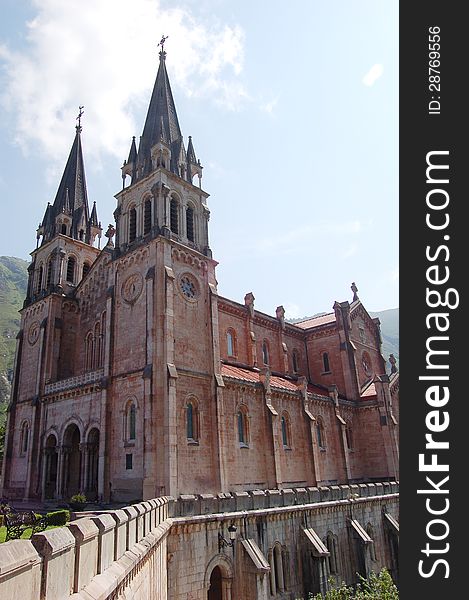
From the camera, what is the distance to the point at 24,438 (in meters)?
33.9

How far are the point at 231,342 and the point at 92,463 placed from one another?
1429 cm

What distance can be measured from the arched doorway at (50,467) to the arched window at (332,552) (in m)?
17.5

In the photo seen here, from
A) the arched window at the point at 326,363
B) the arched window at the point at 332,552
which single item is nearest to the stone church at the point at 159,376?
the arched window at the point at 326,363

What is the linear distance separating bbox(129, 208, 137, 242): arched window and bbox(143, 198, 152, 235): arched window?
3.49 feet

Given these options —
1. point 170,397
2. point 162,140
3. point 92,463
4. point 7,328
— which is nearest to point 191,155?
point 162,140

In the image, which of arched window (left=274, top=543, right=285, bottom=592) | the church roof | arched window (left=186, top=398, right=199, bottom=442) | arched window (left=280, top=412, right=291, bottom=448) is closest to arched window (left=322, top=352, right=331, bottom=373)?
arched window (left=280, top=412, right=291, bottom=448)

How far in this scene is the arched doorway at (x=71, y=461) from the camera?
30.0 metres

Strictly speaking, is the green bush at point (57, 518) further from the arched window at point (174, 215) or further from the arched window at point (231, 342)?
the arched window at point (231, 342)

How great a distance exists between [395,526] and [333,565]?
293 inches

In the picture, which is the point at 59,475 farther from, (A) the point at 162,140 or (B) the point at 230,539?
(A) the point at 162,140

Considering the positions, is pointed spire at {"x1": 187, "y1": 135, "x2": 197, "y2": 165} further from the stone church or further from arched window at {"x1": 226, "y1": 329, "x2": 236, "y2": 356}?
arched window at {"x1": 226, "y1": 329, "x2": 236, "y2": 356}

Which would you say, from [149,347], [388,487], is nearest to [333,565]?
[388,487]

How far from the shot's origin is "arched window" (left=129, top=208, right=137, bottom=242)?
32562 mm

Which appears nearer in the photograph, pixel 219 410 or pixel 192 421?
pixel 192 421
